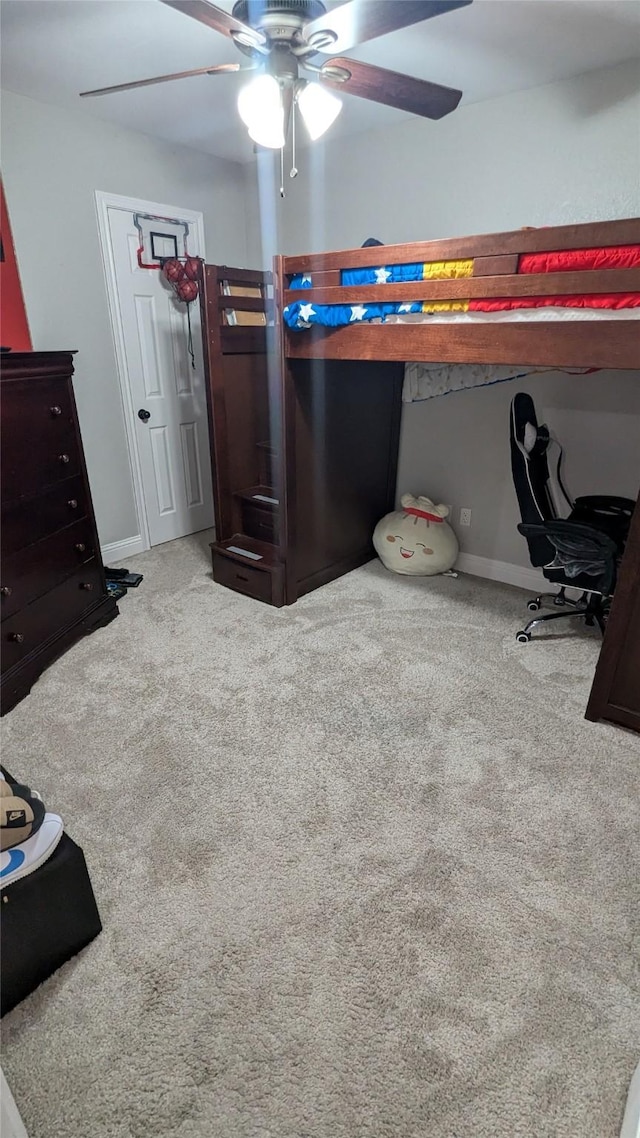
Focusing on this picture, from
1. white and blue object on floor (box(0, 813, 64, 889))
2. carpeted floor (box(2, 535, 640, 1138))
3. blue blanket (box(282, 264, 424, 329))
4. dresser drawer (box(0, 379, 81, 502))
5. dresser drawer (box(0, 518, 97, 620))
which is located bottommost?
carpeted floor (box(2, 535, 640, 1138))

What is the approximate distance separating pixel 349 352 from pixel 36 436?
4.47 ft

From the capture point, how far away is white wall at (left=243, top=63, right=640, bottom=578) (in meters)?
2.34

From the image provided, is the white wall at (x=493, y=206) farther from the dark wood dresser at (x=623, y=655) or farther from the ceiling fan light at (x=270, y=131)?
the ceiling fan light at (x=270, y=131)

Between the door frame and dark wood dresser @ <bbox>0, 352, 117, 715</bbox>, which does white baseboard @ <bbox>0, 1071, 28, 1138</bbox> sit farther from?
the door frame

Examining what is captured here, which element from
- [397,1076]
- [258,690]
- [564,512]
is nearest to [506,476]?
[564,512]

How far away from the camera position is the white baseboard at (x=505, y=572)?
3.12 meters

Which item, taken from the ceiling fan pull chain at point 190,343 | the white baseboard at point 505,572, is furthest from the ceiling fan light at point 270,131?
the white baseboard at point 505,572

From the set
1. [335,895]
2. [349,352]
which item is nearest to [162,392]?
[349,352]

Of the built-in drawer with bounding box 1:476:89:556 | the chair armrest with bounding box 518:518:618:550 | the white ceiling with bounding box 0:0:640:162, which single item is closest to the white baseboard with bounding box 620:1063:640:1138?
the chair armrest with bounding box 518:518:618:550

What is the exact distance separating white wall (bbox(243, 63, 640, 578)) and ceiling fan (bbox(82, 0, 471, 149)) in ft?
3.08

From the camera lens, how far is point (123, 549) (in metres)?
3.53

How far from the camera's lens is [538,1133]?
101 cm

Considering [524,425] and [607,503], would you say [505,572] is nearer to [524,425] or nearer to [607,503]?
[607,503]

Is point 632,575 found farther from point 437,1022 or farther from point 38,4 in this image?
point 38,4
